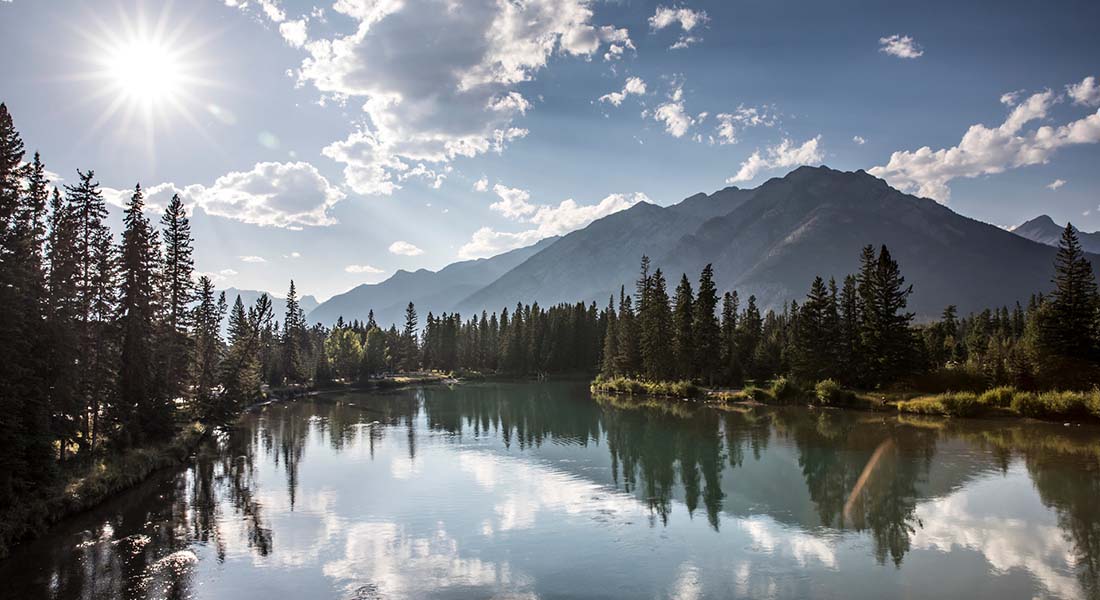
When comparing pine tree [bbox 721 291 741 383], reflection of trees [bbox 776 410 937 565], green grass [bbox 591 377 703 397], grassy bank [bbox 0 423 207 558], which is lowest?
reflection of trees [bbox 776 410 937 565]

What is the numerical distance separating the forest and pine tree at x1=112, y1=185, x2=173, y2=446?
107 millimetres

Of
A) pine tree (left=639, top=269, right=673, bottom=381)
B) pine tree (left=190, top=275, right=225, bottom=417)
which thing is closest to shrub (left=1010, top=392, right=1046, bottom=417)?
pine tree (left=639, top=269, right=673, bottom=381)

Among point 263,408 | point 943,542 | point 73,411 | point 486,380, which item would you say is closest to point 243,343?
point 263,408

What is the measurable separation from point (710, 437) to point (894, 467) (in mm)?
16099

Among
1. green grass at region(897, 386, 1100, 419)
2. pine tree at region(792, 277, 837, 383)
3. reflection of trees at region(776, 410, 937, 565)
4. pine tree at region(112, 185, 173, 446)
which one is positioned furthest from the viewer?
pine tree at region(792, 277, 837, 383)

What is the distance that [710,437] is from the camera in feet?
169

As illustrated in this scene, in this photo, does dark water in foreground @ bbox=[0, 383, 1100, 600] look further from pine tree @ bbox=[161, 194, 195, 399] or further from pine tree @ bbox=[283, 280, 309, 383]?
pine tree @ bbox=[283, 280, 309, 383]

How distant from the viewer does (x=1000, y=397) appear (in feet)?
187

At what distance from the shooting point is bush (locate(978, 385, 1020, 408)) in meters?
57.1

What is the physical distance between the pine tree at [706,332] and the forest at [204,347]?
0.26 metres

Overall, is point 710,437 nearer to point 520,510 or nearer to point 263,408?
point 520,510

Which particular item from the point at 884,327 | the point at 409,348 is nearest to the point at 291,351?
the point at 409,348

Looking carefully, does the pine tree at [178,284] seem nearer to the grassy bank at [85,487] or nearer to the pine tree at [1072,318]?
the grassy bank at [85,487]

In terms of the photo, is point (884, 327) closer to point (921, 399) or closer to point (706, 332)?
point (921, 399)
